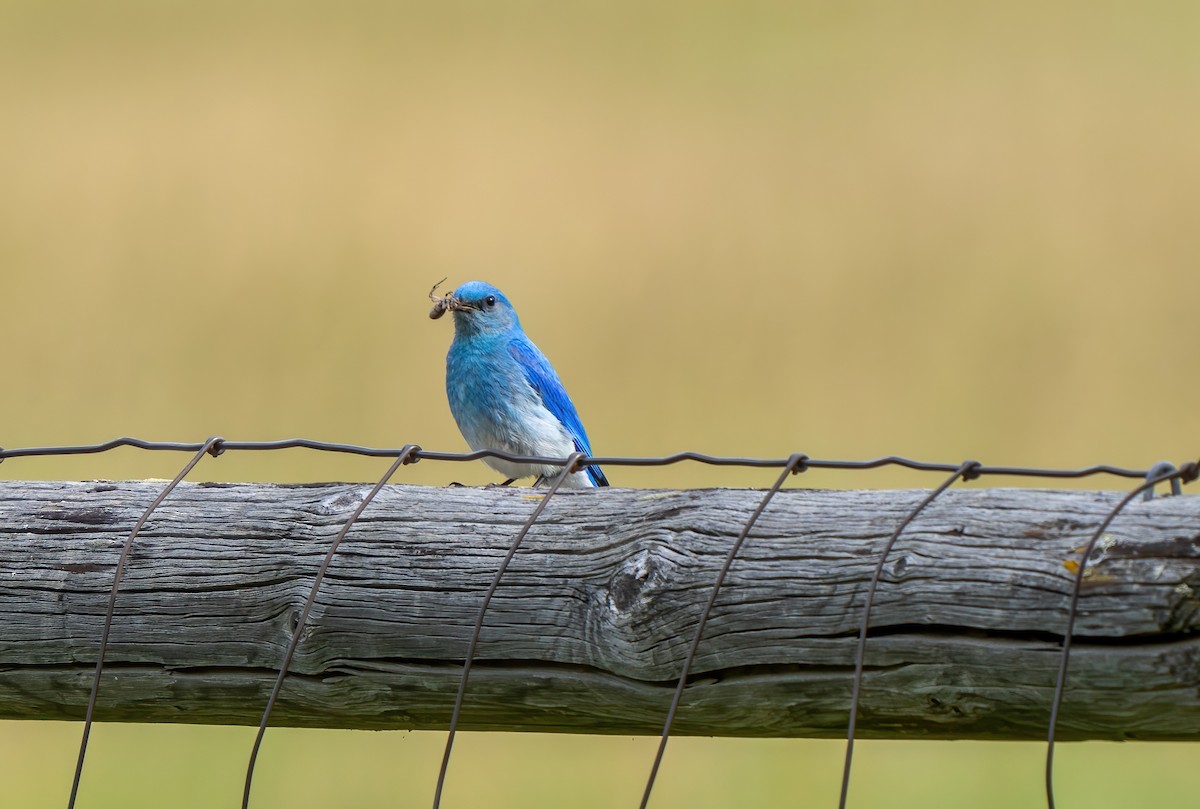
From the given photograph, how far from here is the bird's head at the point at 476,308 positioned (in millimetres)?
4777

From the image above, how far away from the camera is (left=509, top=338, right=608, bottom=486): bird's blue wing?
15.7 ft

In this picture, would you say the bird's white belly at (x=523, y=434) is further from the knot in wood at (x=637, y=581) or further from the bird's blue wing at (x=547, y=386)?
the knot in wood at (x=637, y=581)

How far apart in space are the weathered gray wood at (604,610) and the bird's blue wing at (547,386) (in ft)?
8.63

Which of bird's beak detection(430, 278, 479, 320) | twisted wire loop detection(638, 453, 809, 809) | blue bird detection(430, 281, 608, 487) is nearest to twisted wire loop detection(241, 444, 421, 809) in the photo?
twisted wire loop detection(638, 453, 809, 809)

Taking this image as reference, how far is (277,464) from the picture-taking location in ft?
22.8

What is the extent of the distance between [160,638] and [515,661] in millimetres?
648

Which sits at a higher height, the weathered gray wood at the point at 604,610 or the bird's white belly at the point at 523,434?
the bird's white belly at the point at 523,434

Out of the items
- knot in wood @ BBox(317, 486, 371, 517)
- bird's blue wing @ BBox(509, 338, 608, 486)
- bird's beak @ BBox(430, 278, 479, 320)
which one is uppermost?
bird's beak @ BBox(430, 278, 479, 320)

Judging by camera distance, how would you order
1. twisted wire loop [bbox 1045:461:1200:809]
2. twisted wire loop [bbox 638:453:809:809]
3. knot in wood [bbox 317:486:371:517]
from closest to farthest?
twisted wire loop [bbox 1045:461:1200:809] < twisted wire loop [bbox 638:453:809:809] < knot in wood [bbox 317:486:371:517]

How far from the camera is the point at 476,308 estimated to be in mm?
4848

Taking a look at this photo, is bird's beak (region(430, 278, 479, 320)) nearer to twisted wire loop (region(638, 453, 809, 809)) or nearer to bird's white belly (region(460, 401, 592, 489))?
bird's white belly (region(460, 401, 592, 489))


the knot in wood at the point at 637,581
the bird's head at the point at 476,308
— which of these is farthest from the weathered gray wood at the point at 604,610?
the bird's head at the point at 476,308

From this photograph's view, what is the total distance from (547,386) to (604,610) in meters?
3.04

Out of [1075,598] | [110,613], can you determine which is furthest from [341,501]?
[1075,598]
